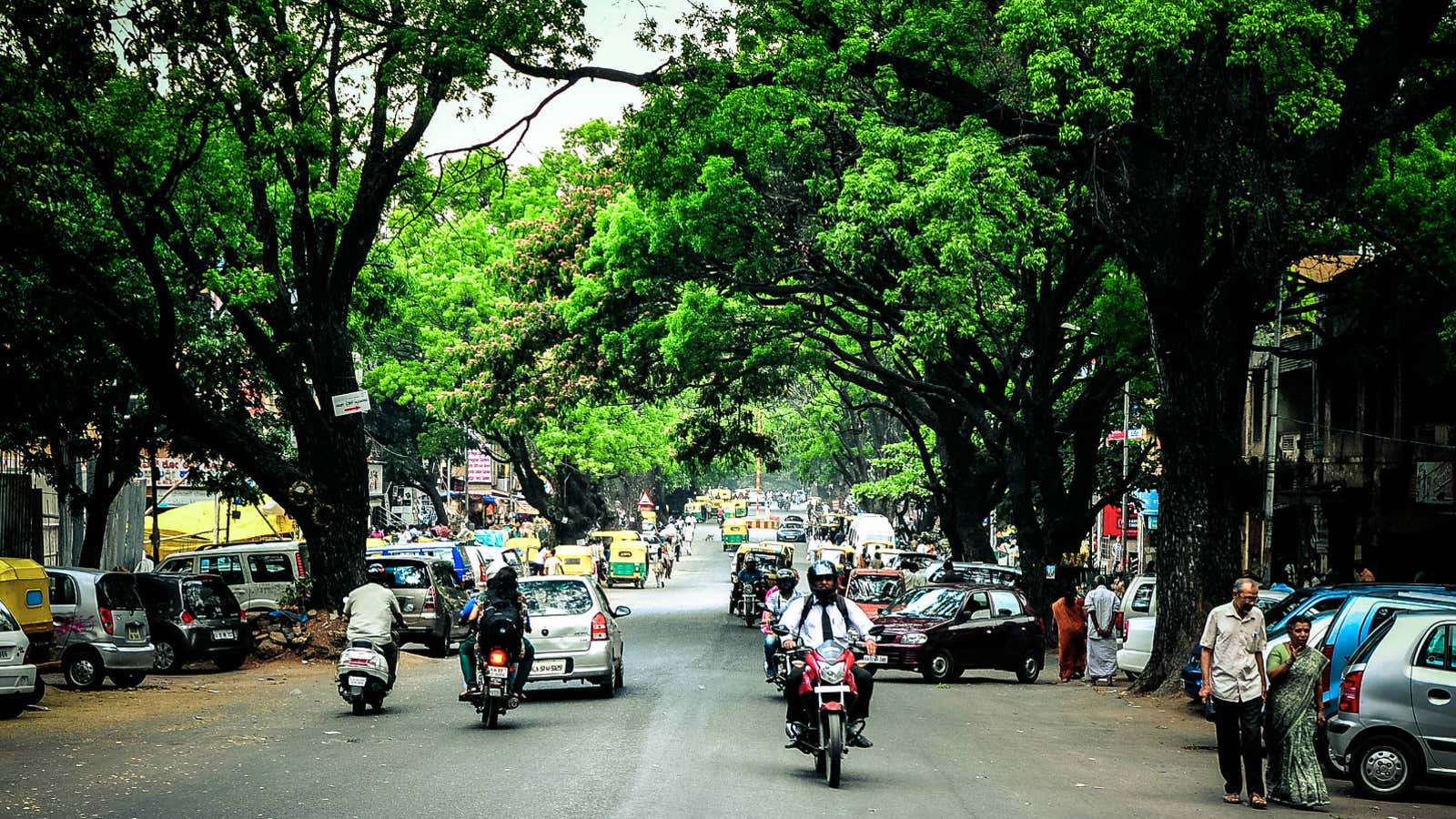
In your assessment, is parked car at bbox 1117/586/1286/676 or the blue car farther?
parked car at bbox 1117/586/1286/676

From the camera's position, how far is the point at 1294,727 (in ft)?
38.7

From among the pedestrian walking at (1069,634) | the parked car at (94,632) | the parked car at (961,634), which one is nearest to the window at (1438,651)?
the parked car at (961,634)

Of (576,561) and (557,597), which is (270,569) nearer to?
(557,597)

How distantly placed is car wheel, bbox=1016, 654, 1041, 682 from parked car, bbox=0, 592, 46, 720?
46.6 feet

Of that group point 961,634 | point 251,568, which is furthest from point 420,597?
point 961,634

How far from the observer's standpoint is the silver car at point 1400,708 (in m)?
12.6

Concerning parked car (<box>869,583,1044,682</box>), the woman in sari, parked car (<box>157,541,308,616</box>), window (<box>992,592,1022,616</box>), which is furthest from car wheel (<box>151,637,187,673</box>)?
the woman in sari

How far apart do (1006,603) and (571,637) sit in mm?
8450

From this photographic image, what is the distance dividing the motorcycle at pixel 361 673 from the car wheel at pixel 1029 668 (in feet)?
36.6

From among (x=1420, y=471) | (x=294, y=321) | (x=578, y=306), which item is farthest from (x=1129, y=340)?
(x=294, y=321)

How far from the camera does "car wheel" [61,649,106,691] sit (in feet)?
68.1

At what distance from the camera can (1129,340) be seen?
90.8 ft

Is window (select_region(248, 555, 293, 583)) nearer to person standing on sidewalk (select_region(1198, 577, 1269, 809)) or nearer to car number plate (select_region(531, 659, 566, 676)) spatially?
car number plate (select_region(531, 659, 566, 676))

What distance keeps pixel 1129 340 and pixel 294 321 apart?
14.1 metres
